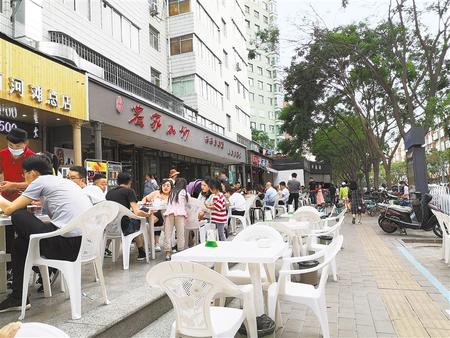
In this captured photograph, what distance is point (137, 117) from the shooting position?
12461mm

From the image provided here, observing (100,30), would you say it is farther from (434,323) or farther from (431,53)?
(434,323)

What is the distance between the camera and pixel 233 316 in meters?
Answer: 2.91

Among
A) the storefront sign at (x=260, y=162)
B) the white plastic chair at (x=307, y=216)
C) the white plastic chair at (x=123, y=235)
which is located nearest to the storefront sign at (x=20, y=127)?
the white plastic chair at (x=123, y=235)

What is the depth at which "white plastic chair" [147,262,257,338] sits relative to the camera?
8.14ft

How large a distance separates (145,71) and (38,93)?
10004 millimetres

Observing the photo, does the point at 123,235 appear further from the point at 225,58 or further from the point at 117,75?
the point at 225,58

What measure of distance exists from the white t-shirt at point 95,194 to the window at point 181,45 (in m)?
16.3

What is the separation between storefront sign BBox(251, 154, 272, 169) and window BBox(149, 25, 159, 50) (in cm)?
1295

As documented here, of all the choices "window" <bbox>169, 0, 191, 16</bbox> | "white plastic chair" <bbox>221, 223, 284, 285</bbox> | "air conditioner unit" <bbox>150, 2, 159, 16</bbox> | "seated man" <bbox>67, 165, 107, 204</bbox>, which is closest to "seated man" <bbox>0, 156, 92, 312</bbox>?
"white plastic chair" <bbox>221, 223, 284, 285</bbox>

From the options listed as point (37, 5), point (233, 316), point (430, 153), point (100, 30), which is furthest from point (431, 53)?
point (430, 153)

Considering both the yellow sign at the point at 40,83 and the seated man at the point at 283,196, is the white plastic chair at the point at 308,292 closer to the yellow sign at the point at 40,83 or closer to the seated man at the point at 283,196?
the yellow sign at the point at 40,83

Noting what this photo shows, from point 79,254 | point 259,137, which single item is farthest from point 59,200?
point 259,137

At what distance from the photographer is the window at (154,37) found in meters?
19.5

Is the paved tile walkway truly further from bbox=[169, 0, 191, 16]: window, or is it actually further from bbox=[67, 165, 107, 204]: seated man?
bbox=[169, 0, 191, 16]: window
